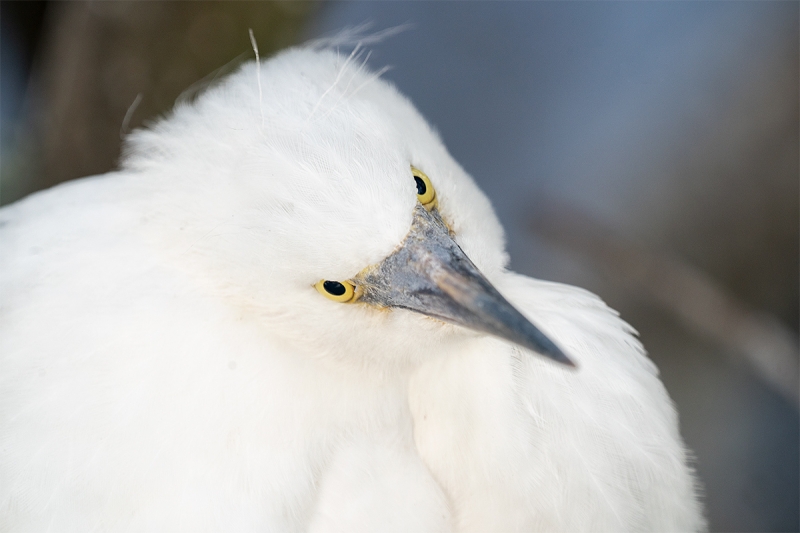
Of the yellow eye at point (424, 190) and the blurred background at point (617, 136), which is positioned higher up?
the blurred background at point (617, 136)

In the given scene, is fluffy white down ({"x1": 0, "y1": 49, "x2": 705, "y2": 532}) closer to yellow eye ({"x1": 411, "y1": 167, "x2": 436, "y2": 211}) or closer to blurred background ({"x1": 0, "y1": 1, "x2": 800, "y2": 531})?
yellow eye ({"x1": 411, "y1": 167, "x2": 436, "y2": 211})

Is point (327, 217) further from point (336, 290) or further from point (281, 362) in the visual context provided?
point (281, 362)

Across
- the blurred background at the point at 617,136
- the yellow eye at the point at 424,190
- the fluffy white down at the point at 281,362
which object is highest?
the blurred background at the point at 617,136

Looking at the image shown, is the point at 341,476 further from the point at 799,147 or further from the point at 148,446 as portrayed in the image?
the point at 799,147

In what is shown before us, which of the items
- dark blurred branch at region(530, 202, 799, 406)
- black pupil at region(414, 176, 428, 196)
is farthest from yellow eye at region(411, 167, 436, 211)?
dark blurred branch at region(530, 202, 799, 406)

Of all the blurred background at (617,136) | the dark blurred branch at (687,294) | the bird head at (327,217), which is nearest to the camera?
the bird head at (327,217)

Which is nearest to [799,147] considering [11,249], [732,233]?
[732,233]

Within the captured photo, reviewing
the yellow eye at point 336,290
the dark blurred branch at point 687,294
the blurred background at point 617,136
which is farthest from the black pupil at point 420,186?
the dark blurred branch at point 687,294

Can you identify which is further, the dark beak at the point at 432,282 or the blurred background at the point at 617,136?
the blurred background at the point at 617,136

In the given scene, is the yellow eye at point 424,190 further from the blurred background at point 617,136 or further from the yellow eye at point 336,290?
the blurred background at point 617,136
